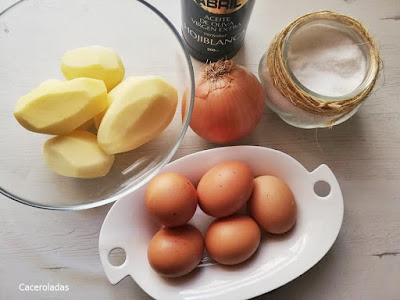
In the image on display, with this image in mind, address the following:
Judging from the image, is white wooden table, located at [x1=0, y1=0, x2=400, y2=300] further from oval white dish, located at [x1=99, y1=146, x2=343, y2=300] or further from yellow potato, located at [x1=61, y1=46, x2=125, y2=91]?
yellow potato, located at [x1=61, y1=46, x2=125, y2=91]

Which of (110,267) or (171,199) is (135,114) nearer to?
(171,199)

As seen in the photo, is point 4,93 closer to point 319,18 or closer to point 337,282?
point 319,18

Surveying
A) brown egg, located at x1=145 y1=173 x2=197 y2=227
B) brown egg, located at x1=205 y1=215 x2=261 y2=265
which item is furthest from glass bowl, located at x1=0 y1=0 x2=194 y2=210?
brown egg, located at x1=205 y1=215 x2=261 y2=265

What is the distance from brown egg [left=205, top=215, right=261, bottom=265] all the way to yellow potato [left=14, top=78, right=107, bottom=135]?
283 millimetres

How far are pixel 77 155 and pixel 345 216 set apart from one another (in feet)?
1.60

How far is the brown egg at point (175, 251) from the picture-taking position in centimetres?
67

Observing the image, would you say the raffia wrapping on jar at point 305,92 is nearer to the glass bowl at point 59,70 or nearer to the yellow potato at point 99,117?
the glass bowl at point 59,70

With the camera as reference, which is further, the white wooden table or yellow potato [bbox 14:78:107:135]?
the white wooden table

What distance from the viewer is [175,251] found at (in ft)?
2.21

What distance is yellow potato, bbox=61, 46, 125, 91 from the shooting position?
70 centimetres

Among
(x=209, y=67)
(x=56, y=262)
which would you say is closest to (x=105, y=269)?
(x=56, y=262)

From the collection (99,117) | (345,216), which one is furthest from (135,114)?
(345,216)

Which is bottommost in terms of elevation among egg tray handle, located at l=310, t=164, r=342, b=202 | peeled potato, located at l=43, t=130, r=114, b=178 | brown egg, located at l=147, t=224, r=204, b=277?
brown egg, located at l=147, t=224, r=204, b=277

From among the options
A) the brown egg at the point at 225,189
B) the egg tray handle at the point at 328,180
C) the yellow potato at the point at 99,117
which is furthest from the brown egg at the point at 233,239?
the yellow potato at the point at 99,117
